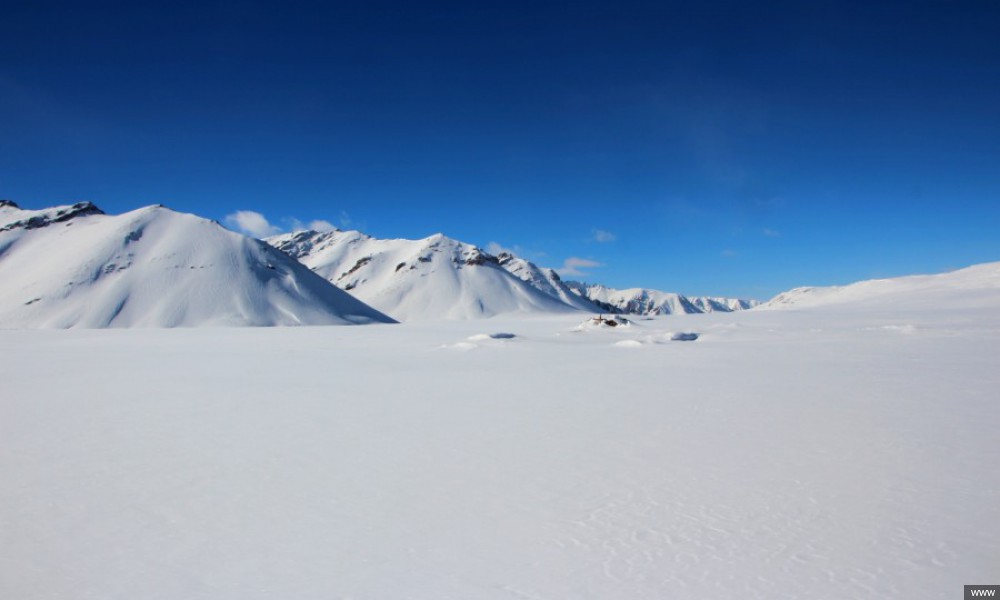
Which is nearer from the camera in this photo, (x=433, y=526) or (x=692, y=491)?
(x=433, y=526)

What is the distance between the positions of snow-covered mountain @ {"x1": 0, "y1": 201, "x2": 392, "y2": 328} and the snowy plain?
95700mm

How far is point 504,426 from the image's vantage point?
1234cm

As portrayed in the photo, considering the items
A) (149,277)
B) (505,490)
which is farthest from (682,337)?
(149,277)

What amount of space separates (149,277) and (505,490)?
12417 centimetres

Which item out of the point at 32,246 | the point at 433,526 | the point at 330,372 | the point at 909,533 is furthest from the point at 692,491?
the point at 32,246

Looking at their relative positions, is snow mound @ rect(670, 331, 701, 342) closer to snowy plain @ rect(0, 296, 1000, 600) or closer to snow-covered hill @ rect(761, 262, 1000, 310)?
snowy plain @ rect(0, 296, 1000, 600)

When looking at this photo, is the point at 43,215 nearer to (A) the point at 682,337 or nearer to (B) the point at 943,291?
(A) the point at 682,337

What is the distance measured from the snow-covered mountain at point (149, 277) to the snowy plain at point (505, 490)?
9570 cm

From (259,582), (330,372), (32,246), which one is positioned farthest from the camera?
(32,246)

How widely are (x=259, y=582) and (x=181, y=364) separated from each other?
23661mm

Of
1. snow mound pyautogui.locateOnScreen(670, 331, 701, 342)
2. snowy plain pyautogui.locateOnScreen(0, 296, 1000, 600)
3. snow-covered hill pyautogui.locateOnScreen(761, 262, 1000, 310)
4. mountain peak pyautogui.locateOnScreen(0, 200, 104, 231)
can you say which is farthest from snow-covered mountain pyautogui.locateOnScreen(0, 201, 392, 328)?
snow-covered hill pyautogui.locateOnScreen(761, 262, 1000, 310)

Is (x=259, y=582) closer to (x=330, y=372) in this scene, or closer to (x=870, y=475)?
(x=870, y=475)

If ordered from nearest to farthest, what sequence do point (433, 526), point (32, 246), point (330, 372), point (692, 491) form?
point (433, 526) < point (692, 491) < point (330, 372) < point (32, 246)

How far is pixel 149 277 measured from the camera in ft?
359
